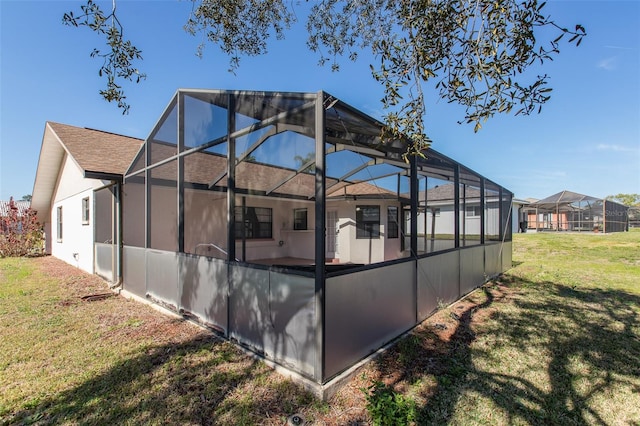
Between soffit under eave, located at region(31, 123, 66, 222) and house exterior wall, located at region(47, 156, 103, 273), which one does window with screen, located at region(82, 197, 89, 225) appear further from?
soffit under eave, located at region(31, 123, 66, 222)

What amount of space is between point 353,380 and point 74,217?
1176 centimetres

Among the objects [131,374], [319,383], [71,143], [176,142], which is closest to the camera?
[319,383]

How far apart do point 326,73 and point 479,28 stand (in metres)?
3.52

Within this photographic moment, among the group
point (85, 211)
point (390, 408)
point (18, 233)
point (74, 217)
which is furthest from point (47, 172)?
point (390, 408)

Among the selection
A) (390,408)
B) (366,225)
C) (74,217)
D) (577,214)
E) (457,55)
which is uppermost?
(457,55)

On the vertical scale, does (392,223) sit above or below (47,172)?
below

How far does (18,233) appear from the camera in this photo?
46.4 ft

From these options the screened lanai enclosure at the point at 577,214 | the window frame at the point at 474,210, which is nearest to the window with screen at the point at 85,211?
the window frame at the point at 474,210

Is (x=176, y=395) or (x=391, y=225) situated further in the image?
(x=391, y=225)

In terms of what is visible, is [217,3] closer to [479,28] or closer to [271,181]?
[271,181]

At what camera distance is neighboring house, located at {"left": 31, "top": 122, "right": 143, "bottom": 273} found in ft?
26.5

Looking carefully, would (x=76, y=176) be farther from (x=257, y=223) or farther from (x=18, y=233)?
(x=18, y=233)

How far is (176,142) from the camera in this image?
5246 millimetres

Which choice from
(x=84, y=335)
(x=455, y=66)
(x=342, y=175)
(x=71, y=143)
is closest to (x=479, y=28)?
(x=455, y=66)
